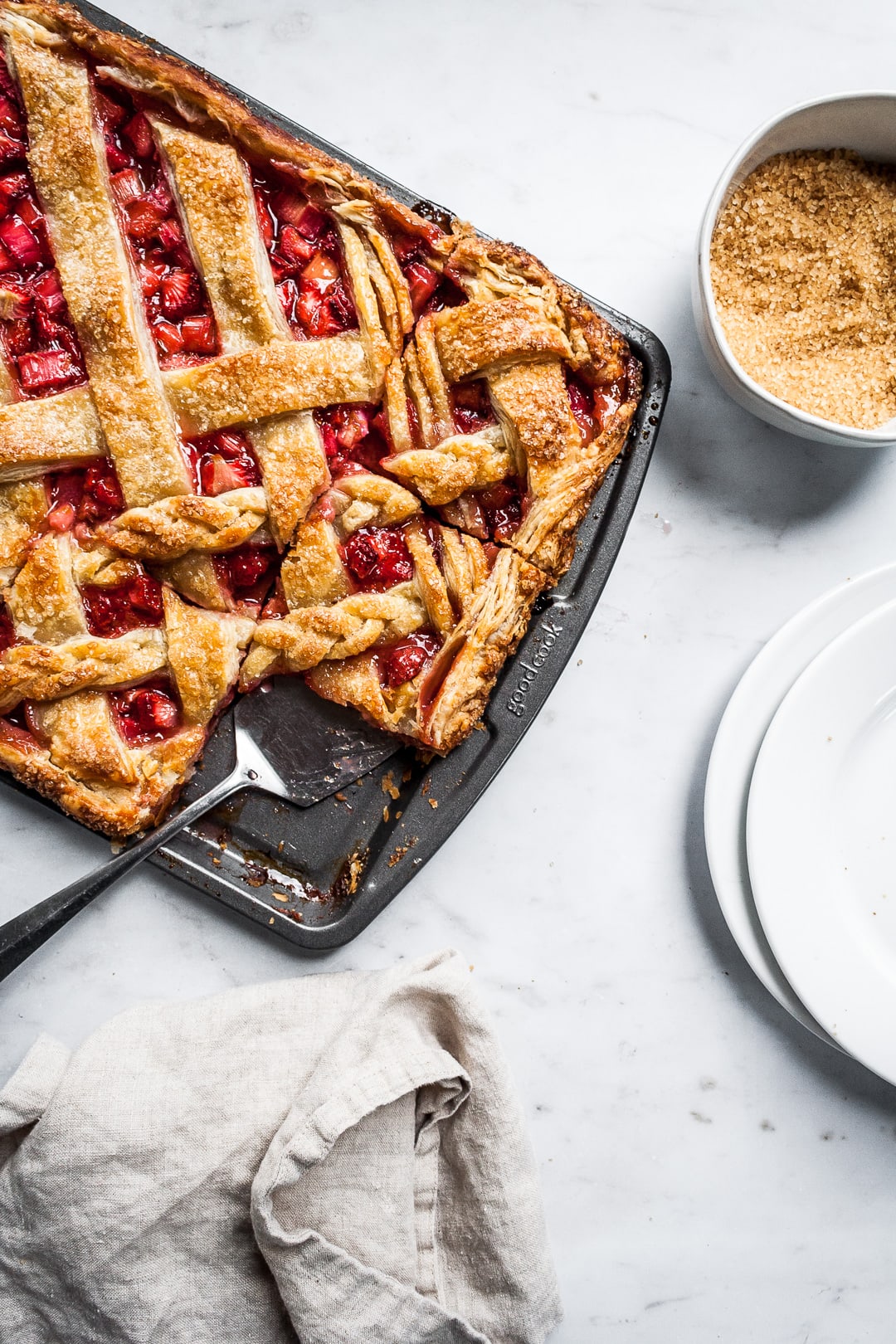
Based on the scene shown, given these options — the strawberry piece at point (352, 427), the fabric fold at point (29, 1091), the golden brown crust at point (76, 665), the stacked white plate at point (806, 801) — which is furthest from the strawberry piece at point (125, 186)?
the fabric fold at point (29, 1091)

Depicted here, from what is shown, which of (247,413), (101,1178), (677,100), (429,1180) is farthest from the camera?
(677,100)

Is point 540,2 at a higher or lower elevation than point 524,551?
higher

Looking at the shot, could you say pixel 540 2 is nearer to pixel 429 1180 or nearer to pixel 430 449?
pixel 430 449

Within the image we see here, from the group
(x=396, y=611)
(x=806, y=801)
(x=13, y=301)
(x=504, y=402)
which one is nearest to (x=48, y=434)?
(x=13, y=301)

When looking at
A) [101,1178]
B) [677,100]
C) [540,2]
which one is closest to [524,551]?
[677,100]

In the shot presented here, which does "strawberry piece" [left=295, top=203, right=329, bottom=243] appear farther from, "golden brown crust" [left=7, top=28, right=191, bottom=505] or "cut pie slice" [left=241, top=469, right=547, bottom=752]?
"cut pie slice" [left=241, top=469, right=547, bottom=752]
